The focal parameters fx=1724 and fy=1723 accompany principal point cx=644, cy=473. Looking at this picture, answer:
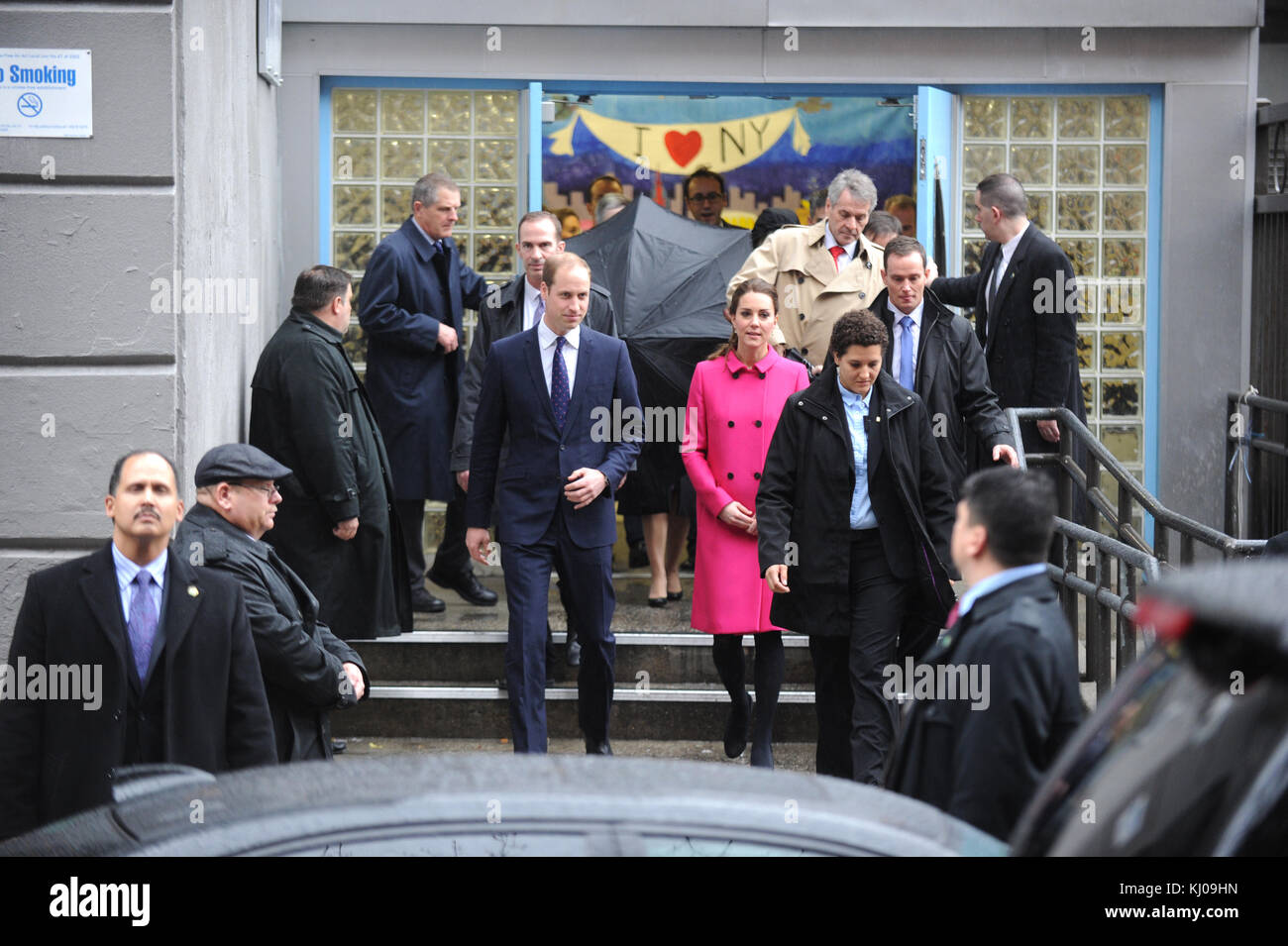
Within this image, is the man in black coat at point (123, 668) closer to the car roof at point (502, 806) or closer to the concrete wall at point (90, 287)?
the car roof at point (502, 806)

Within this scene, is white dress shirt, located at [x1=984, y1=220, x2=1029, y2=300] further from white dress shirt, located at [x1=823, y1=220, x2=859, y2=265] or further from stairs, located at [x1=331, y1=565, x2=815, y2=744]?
stairs, located at [x1=331, y1=565, x2=815, y2=744]

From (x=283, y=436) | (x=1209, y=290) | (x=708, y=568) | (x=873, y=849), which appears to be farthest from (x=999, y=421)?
(x=873, y=849)

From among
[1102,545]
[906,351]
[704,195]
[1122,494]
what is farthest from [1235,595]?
[704,195]

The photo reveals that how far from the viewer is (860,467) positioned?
6.81 m

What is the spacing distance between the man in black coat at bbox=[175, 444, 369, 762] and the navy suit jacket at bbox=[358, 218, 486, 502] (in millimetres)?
3105

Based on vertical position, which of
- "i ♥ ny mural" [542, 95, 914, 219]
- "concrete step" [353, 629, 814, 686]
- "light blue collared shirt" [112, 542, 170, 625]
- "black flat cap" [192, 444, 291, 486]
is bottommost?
"concrete step" [353, 629, 814, 686]

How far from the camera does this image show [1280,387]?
35.7 feet

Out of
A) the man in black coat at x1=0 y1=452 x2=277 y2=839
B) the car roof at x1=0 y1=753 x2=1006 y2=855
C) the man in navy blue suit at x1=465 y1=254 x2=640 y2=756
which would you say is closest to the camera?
Result: the car roof at x1=0 y1=753 x2=1006 y2=855

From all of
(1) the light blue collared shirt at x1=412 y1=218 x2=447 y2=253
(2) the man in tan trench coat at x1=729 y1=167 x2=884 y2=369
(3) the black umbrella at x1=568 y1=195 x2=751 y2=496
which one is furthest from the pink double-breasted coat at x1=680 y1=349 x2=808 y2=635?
(1) the light blue collared shirt at x1=412 y1=218 x2=447 y2=253

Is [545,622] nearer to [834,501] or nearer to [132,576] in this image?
[834,501]

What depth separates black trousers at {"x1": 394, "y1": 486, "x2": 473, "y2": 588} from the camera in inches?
355

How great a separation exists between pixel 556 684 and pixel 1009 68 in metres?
5.02
